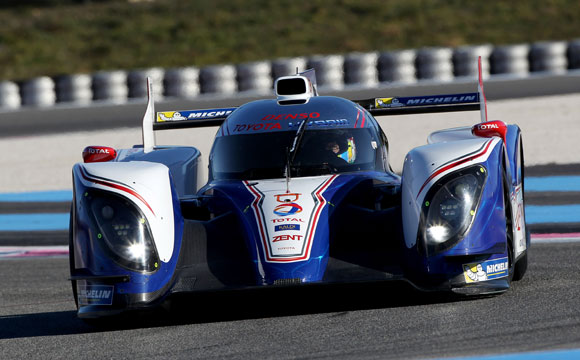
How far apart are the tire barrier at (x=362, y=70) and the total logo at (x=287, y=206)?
1534 centimetres

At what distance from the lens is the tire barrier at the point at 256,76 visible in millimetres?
21297

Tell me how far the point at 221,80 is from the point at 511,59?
20.2 ft

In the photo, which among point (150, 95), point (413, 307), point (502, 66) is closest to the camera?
point (413, 307)

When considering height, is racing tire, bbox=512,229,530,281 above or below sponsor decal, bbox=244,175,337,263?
below

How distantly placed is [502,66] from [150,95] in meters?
14.6

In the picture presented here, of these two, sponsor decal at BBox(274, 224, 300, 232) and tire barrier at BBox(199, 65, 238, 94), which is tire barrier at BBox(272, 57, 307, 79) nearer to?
tire barrier at BBox(199, 65, 238, 94)

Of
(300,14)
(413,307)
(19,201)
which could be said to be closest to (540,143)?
(19,201)

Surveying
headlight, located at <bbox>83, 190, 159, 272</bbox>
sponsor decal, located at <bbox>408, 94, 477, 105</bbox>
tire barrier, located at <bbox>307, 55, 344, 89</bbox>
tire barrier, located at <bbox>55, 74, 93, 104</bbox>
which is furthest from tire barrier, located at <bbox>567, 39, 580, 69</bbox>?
headlight, located at <bbox>83, 190, 159, 272</bbox>

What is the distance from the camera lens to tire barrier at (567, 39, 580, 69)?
70.3 ft

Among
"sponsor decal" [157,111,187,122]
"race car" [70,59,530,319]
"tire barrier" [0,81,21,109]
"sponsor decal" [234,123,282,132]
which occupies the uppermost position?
"sponsor decal" [234,123,282,132]

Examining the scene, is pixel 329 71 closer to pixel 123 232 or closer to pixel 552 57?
pixel 552 57

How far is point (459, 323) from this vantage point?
5.35 m

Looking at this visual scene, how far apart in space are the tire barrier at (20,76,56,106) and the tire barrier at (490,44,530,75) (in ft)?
31.6

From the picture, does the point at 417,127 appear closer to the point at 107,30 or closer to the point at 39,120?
the point at 39,120
